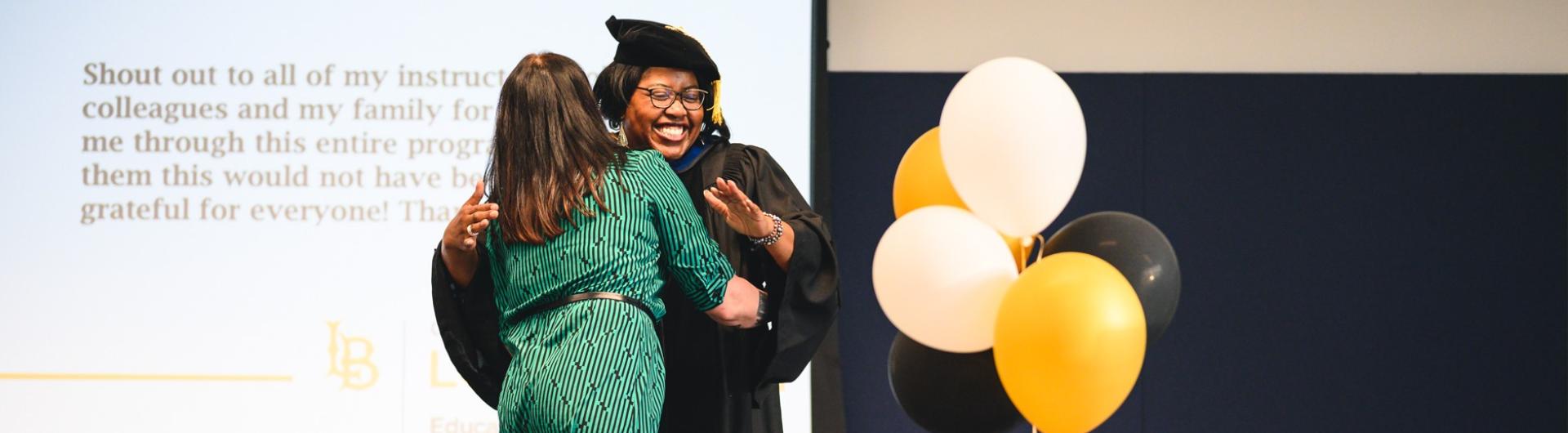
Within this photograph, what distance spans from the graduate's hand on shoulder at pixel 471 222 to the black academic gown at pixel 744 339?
189mm

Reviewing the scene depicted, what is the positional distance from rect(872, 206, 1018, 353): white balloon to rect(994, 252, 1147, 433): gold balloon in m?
0.06

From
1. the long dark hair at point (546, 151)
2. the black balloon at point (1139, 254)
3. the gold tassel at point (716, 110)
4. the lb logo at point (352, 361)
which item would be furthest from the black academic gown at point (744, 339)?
the lb logo at point (352, 361)

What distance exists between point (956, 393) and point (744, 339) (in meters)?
0.40

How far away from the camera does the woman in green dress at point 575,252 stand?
2.04m

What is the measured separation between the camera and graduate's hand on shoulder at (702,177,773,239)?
224cm

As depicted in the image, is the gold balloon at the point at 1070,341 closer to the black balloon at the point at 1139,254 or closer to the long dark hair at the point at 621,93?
the black balloon at the point at 1139,254

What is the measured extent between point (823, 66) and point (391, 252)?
1367 mm

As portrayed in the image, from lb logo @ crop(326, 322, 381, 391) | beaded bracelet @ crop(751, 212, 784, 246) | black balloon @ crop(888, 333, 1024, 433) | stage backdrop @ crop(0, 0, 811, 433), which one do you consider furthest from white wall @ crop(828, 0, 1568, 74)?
beaded bracelet @ crop(751, 212, 784, 246)

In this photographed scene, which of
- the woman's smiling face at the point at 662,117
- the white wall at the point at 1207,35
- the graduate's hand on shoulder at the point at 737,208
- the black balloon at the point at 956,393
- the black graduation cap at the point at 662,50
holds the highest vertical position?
the white wall at the point at 1207,35

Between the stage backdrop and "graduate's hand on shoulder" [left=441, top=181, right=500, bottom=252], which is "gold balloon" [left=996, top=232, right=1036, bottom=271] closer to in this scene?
"graduate's hand on shoulder" [left=441, top=181, right=500, bottom=252]

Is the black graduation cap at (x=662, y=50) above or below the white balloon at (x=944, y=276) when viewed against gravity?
above

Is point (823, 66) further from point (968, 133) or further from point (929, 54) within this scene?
point (968, 133)

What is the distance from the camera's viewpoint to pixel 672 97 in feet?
8.38

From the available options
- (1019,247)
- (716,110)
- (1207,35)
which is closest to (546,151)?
(716,110)
